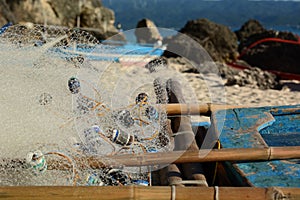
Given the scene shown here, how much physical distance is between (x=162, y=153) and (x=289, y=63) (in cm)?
1075

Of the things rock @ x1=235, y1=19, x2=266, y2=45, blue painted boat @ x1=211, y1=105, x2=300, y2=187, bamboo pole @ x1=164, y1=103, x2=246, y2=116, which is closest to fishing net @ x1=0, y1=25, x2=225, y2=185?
bamboo pole @ x1=164, y1=103, x2=246, y2=116

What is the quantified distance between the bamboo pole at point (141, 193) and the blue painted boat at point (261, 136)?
12.3 inches

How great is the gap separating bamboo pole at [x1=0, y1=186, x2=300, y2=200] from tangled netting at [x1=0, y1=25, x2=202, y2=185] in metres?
0.30

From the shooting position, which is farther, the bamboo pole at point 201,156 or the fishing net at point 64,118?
the bamboo pole at point 201,156

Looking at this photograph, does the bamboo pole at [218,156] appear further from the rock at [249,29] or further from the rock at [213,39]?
the rock at [249,29]

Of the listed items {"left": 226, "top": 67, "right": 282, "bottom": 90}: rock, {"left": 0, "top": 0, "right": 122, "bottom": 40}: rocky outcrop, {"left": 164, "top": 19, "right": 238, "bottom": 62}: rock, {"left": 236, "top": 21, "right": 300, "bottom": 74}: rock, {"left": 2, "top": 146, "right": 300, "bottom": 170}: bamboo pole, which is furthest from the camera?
{"left": 0, "top": 0, "right": 122, "bottom": 40}: rocky outcrop

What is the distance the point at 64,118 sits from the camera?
2.58m

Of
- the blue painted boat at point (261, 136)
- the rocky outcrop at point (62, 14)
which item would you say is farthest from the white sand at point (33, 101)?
the rocky outcrop at point (62, 14)

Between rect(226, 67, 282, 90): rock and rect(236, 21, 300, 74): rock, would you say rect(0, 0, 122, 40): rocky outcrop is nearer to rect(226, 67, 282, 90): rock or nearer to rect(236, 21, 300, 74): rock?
rect(236, 21, 300, 74): rock

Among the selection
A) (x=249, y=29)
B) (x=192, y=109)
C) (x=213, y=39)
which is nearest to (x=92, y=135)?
(x=192, y=109)

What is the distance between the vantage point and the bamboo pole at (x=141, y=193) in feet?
6.36

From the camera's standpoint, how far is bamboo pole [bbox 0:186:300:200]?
194 centimetres

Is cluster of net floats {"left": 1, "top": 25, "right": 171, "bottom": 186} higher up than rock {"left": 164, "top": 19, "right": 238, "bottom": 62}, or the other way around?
rock {"left": 164, "top": 19, "right": 238, "bottom": 62}

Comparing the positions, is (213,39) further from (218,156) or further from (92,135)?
(92,135)
